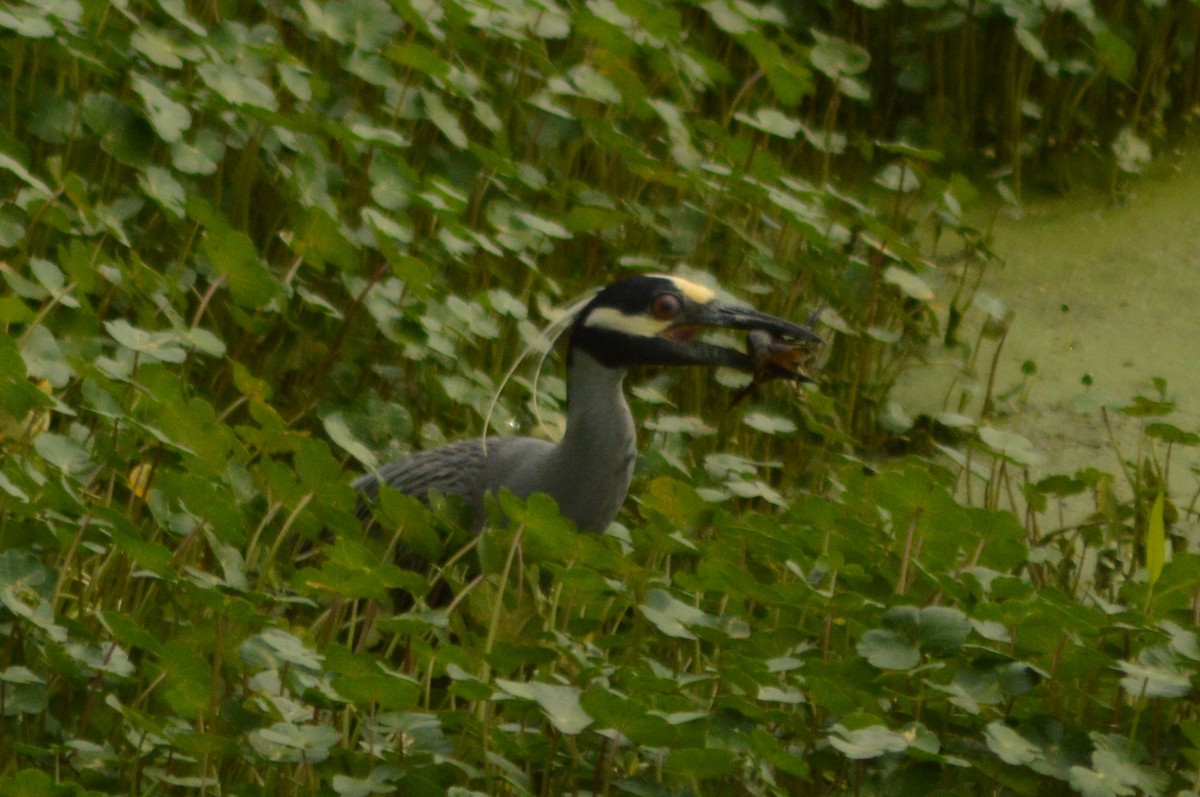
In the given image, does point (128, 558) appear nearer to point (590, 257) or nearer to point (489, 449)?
point (489, 449)

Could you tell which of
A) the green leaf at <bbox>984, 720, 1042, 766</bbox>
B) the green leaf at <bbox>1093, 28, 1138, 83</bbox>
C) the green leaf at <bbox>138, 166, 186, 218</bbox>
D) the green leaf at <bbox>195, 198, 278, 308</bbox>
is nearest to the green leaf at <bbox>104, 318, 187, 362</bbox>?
the green leaf at <bbox>195, 198, 278, 308</bbox>

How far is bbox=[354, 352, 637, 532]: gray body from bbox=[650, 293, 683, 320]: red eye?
0.43 ft

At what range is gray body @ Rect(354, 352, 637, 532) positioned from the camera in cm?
345

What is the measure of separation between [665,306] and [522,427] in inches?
29.9

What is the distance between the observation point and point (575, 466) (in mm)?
3451

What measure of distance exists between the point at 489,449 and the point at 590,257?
1.06 metres

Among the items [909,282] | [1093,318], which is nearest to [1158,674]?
[909,282]

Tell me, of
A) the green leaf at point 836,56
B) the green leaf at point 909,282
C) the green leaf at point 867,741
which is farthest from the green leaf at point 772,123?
the green leaf at point 867,741

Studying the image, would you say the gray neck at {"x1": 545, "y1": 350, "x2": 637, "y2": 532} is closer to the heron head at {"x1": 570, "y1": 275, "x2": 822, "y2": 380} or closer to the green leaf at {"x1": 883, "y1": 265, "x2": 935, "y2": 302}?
the heron head at {"x1": 570, "y1": 275, "x2": 822, "y2": 380}

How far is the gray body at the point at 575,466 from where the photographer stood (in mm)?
3453

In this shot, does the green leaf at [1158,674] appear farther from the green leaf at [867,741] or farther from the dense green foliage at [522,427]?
the green leaf at [867,741]

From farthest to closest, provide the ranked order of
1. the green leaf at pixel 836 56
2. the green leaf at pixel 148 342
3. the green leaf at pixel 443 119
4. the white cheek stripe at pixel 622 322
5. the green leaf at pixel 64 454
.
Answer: the green leaf at pixel 836 56
the green leaf at pixel 443 119
the white cheek stripe at pixel 622 322
the green leaf at pixel 148 342
the green leaf at pixel 64 454

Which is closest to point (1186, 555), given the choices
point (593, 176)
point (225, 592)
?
point (225, 592)

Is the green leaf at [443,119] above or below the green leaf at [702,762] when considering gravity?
below
